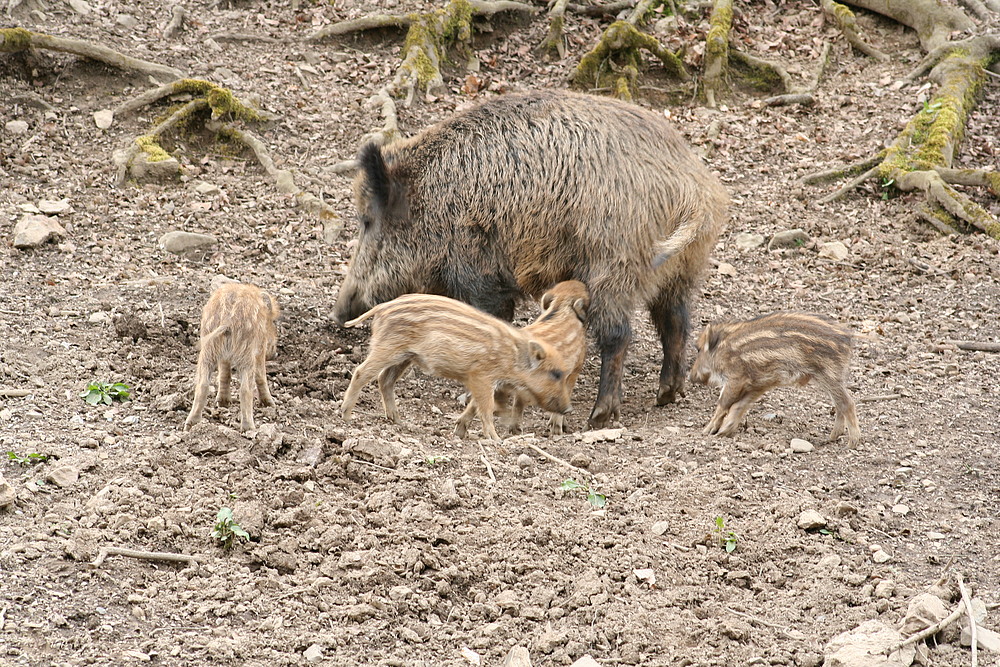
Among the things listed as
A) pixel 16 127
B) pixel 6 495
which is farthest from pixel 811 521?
pixel 16 127

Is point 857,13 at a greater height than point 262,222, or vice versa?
point 857,13

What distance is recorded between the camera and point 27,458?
437 centimetres

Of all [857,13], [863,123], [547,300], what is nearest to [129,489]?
[547,300]

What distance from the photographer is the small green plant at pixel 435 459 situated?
4.75 meters

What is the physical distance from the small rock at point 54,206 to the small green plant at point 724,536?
563 cm

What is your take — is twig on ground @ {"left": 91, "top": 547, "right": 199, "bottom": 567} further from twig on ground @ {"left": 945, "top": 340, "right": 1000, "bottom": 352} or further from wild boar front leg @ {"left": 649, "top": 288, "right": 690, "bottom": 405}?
twig on ground @ {"left": 945, "top": 340, "right": 1000, "bottom": 352}

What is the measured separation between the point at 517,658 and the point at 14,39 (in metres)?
7.63

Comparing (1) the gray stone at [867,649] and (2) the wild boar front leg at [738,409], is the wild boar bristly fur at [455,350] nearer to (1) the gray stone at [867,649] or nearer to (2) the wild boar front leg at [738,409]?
(2) the wild boar front leg at [738,409]

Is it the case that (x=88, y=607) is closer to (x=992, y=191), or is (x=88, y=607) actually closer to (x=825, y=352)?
(x=825, y=352)

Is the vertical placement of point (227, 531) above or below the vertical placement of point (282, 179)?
above

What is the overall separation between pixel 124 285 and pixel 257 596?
3.61 m

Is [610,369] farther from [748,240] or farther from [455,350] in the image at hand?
[748,240]

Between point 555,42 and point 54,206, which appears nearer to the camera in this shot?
point 54,206

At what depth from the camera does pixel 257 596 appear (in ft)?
12.1
